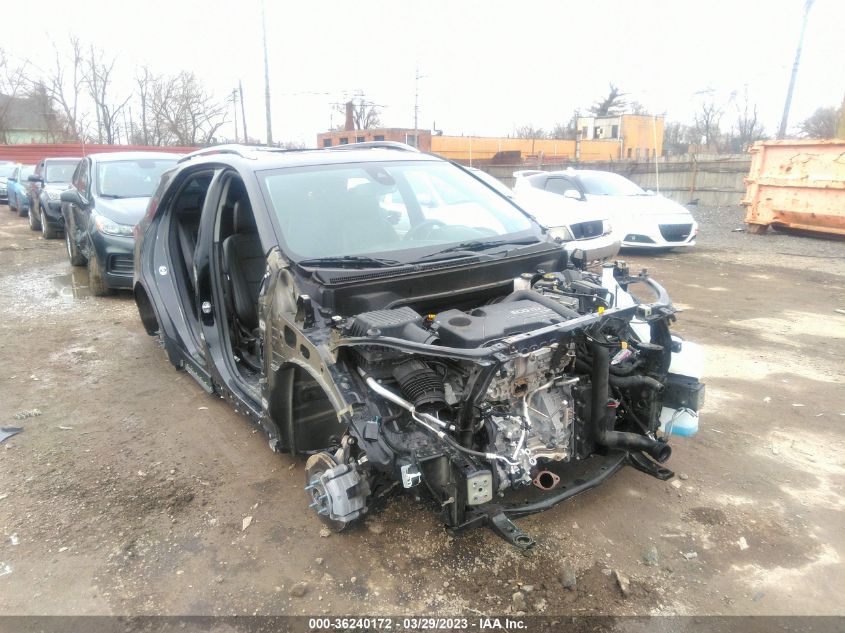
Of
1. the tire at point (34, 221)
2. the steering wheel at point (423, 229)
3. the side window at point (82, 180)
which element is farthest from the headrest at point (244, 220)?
the tire at point (34, 221)

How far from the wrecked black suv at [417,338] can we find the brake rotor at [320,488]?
11mm

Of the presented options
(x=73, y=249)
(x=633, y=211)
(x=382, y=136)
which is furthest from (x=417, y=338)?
(x=382, y=136)

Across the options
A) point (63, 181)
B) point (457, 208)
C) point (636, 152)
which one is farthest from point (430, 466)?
point (636, 152)

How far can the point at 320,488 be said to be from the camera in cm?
266

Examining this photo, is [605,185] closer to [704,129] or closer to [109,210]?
[109,210]

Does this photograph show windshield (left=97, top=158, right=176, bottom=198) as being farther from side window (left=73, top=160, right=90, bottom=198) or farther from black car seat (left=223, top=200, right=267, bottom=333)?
black car seat (left=223, top=200, right=267, bottom=333)

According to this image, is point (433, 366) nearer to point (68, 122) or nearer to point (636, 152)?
point (636, 152)

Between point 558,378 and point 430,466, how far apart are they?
0.81m

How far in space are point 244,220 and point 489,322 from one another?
2272mm

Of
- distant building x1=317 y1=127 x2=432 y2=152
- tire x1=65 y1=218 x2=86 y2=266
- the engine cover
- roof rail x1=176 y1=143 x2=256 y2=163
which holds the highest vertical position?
distant building x1=317 y1=127 x2=432 y2=152

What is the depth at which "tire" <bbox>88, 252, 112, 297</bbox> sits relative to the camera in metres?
7.38

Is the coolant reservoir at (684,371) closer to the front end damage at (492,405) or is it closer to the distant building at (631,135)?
the front end damage at (492,405)

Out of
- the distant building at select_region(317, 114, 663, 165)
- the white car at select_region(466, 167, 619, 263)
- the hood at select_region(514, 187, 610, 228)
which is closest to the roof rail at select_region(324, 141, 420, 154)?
the white car at select_region(466, 167, 619, 263)

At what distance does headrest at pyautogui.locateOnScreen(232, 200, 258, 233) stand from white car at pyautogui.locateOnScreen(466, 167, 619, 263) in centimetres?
164
